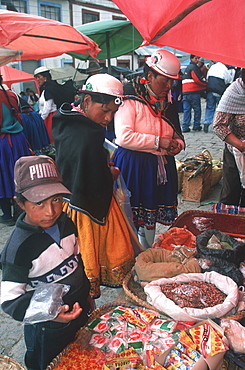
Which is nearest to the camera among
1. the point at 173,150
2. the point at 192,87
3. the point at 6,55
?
the point at 6,55

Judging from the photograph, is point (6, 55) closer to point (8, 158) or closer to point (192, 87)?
point (8, 158)

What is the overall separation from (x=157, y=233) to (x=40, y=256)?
281 cm

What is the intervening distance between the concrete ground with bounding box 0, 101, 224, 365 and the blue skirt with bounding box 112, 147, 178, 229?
772mm

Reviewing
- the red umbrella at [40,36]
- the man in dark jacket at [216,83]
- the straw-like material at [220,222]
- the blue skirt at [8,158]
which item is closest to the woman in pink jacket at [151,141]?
the straw-like material at [220,222]

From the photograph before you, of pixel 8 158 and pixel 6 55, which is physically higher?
pixel 6 55

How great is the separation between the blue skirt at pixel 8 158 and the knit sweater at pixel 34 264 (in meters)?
3.02

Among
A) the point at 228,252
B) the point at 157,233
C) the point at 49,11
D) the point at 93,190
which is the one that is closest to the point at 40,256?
the point at 93,190

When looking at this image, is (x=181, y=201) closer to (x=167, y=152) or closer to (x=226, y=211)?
(x=226, y=211)

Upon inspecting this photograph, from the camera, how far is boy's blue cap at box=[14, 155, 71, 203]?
4.74 ft

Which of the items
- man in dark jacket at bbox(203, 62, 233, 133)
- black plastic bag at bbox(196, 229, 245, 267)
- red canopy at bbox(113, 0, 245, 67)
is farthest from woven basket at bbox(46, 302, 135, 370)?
man in dark jacket at bbox(203, 62, 233, 133)

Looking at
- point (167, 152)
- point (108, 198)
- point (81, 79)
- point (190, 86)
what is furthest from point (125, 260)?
point (81, 79)

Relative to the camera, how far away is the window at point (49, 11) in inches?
654

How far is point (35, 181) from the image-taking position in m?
1.45

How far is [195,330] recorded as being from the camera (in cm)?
169
